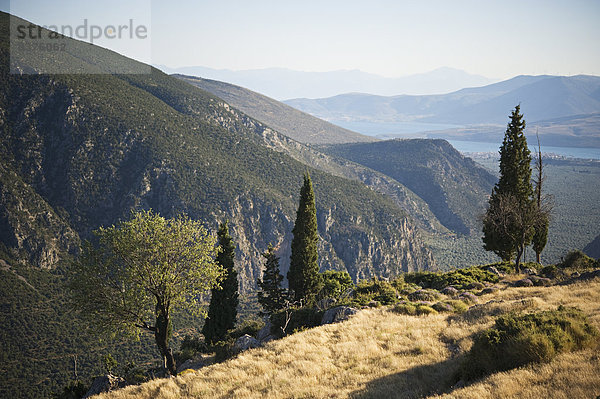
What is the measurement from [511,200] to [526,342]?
97.4 feet

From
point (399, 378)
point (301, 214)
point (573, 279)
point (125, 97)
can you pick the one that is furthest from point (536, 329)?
point (125, 97)

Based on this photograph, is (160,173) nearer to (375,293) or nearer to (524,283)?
(375,293)

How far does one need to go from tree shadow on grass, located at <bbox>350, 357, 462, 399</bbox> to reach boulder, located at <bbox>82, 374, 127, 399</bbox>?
14.8 m

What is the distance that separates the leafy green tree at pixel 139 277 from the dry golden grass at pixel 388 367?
21.7 ft

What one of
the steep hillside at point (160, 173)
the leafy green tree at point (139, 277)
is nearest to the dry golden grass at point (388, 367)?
the leafy green tree at point (139, 277)

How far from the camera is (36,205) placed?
99.9 meters

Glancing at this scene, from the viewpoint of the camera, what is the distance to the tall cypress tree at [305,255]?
37.7 meters

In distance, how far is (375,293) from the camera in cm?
2823

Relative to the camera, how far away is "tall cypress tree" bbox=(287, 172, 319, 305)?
124 ft

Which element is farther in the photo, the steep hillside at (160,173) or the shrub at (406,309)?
the steep hillside at (160,173)

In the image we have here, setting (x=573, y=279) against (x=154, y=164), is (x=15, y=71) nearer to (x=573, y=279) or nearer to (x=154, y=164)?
(x=154, y=164)

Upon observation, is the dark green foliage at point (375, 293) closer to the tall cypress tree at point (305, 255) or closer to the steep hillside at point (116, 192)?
the tall cypress tree at point (305, 255)

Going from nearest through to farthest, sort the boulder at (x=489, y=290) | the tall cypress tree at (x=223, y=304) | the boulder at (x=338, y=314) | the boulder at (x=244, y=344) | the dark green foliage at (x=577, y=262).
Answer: the boulder at (x=244, y=344), the boulder at (x=338, y=314), the boulder at (x=489, y=290), the dark green foliage at (x=577, y=262), the tall cypress tree at (x=223, y=304)

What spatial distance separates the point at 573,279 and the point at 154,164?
11496cm
